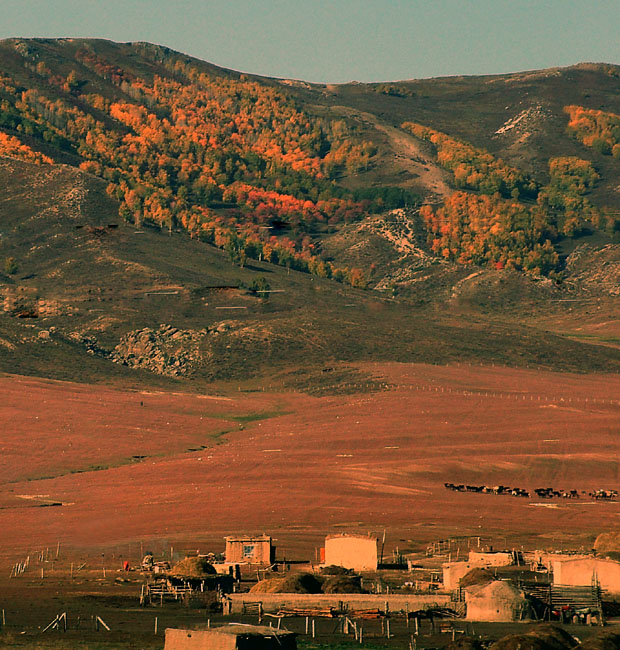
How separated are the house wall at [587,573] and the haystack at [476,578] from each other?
2978 mm

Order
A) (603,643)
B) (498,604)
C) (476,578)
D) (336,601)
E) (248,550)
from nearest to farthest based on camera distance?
1. (603,643)
2. (498,604)
3. (336,601)
4. (476,578)
5. (248,550)

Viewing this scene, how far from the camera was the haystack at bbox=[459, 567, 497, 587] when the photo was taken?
62375 millimetres

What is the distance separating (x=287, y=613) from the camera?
2281 inches

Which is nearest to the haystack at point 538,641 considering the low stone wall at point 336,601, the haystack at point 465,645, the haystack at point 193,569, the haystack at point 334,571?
the haystack at point 465,645

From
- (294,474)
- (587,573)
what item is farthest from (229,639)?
(294,474)

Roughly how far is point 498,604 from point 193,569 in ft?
58.8

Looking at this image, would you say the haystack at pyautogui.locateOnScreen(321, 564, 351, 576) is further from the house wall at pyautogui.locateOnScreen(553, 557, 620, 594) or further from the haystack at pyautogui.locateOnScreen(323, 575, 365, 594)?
the house wall at pyautogui.locateOnScreen(553, 557, 620, 594)

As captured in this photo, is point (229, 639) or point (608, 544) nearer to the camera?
point (229, 639)

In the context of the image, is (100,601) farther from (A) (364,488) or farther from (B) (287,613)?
(A) (364,488)

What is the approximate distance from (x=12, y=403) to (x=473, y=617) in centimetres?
14681

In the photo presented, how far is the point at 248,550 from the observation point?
78250 mm

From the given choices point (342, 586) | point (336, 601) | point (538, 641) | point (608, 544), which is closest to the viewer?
point (538, 641)

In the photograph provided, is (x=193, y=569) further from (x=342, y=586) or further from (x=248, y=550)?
(x=248, y=550)

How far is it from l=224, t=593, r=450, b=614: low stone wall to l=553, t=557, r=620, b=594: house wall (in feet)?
21.6
